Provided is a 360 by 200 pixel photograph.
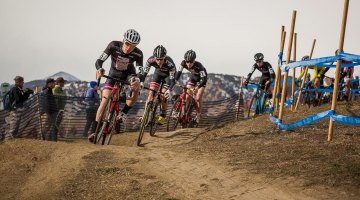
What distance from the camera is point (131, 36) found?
9672 millimetres

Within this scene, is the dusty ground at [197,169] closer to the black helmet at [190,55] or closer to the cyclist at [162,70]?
the cyclist at [162,70]

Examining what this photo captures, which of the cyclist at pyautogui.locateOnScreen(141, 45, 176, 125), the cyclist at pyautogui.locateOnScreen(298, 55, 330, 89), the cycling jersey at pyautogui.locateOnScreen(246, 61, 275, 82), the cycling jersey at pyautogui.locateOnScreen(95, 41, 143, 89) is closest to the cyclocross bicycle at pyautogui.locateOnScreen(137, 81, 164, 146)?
the cyclist at pyautogui.locateOnScreen(141, 45, 176, 125)

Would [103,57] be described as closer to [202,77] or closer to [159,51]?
[159,51]

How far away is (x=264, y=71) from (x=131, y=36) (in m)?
7.04

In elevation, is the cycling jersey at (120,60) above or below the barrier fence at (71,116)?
above

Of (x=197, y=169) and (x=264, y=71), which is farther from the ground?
(x=264, y=71)

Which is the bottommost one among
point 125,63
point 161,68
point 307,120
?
point 307,120

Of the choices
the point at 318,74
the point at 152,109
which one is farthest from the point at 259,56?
the point at 152,109

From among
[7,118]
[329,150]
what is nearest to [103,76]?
[7,118]

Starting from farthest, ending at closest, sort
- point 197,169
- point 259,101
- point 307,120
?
point 259,101, point 307,120, point 197,169

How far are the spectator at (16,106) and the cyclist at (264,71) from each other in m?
A: 7.84

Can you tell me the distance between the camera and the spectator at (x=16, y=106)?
408 inches

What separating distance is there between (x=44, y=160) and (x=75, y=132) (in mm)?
4918

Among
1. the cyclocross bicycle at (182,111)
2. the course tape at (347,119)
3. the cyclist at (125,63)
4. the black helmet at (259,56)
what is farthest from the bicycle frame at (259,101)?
the course tape at (347,119)
